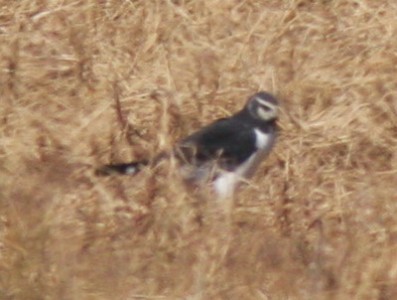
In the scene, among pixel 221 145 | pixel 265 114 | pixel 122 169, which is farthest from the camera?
pixel 265 114

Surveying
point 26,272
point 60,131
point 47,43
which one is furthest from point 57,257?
point 47,43

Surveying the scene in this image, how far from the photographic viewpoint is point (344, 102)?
819cm

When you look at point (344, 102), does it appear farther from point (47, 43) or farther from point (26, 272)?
point (26, 272)

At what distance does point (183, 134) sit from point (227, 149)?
34 centimetres

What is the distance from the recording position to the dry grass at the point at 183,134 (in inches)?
237

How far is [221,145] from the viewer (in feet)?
24.5

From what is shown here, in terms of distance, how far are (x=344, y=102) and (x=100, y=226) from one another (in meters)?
2.02

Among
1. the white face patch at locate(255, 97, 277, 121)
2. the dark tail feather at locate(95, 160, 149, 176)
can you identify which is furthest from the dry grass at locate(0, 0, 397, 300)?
the white face patch at locate(255, 97, 277, 121)

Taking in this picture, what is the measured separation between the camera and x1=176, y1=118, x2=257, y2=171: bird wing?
7.22 meters

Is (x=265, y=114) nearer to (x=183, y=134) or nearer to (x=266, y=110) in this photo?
(x=266, y=110)

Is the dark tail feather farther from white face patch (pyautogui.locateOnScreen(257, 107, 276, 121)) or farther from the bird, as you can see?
white face patch (pyautogui.locateOnScreen(257, 107, 276, 121))

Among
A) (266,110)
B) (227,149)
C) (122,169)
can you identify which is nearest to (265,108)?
(266,110)

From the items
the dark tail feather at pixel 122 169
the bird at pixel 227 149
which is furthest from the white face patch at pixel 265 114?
the dark tail feather at pixel 122 169

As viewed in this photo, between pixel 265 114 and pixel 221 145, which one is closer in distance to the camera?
pixel 221 145
